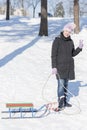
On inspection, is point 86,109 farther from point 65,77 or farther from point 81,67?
point 81,67

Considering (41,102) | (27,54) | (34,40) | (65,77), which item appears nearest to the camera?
(65,77)

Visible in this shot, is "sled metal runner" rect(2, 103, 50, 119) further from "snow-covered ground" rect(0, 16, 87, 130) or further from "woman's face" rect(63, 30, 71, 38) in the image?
"woman's face" rect(63, 30, 71, 38)

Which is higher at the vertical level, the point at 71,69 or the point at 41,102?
the point at 71,69

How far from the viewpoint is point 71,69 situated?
1025 centimetres

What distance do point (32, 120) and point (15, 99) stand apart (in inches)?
80.1

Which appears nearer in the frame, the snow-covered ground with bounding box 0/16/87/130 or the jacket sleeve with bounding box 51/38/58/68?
the snow-covered ground with bounding box 0/16/87/130

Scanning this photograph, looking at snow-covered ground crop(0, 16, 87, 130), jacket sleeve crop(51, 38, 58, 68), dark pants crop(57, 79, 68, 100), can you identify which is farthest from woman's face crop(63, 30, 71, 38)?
snow-covered ground crop(0, 16, 87, 130)

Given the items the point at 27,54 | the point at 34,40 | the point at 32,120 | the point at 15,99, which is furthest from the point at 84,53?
the point at 32,120

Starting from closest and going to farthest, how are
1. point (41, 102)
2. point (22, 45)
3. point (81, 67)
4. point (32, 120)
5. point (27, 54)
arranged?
point (32, 120) → point (41, 102) → point (81, 67) → point (27, 54) → point (22, 45)

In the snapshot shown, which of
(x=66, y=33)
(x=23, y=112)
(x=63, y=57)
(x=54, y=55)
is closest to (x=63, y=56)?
(x=63, y=57)

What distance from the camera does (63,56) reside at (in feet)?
33.2

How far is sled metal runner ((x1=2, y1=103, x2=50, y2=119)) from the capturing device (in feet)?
31.1

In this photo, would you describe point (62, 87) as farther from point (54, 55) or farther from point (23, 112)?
point (23, 112)

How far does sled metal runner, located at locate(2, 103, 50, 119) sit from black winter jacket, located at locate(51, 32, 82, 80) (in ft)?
3.11
